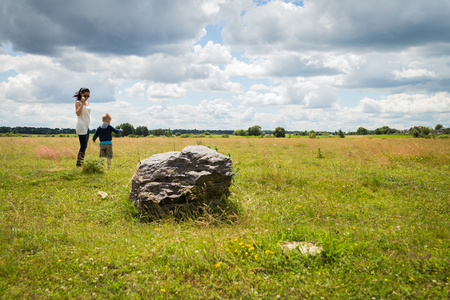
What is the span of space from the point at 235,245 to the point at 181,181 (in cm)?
277

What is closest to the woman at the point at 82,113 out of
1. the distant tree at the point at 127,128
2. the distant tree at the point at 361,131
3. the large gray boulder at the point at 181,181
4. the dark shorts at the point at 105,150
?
the dark shorts at the point at 105,150

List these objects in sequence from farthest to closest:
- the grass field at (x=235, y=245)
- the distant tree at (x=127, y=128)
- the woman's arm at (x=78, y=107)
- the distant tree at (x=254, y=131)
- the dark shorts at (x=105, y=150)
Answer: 1. the distant tree at (x=254, y=131)
2. the distant tree at (x=127, y=128)
3. the dark shorts at (x=105, y=150)
4. the woman's arm at (x=78, y=107)
5. the grass field at (x=235, y=245)

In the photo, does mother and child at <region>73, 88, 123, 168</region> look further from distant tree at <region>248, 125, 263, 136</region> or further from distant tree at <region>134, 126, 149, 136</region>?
distant tree at <region>248, 125, 263, 136</region>

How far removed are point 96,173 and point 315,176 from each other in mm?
9118

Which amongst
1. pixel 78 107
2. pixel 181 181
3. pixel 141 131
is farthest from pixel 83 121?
pixel 141 131

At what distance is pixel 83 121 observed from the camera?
1188cm

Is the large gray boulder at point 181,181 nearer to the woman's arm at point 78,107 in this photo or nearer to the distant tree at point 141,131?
the woman's arm at point 78,107

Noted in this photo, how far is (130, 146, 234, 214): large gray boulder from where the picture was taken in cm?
724

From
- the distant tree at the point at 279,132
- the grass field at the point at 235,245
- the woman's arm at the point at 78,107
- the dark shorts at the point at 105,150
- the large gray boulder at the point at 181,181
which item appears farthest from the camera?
the distant tree at the point at 279,132

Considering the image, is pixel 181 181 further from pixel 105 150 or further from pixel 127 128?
pixel 127 128

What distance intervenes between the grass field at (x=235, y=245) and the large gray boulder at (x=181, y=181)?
55 centimetres

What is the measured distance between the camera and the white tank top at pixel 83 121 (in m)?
11.8

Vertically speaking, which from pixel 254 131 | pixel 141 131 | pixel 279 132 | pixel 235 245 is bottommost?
pixel 235 245

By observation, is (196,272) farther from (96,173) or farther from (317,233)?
(96,173)
